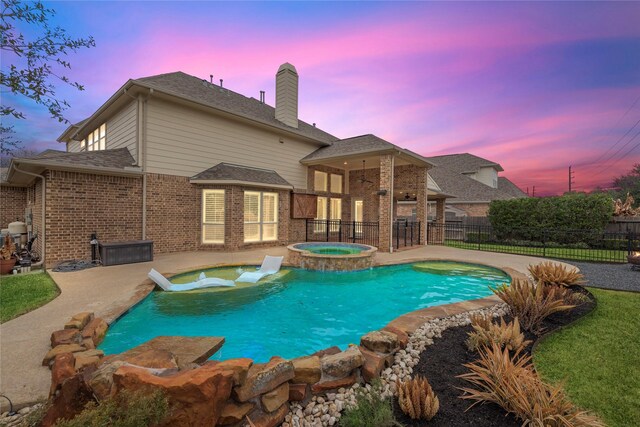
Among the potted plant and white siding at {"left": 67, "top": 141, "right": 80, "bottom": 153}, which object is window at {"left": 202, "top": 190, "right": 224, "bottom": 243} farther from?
white siding at {"left": 67, "top": 141, "right": 80, "bottom": 153}

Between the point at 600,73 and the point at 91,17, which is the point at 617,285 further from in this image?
the point at 91,17

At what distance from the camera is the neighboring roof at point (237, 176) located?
10859mm

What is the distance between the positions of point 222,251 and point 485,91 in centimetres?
1504

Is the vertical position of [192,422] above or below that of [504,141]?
below

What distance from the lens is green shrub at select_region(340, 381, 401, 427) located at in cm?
198

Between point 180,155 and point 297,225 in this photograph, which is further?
point 297,225

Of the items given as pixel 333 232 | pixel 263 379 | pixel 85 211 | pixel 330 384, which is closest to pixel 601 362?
pixel 330 384

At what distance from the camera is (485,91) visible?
13492 millimetres

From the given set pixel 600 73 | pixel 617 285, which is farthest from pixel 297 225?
pixel 600 73

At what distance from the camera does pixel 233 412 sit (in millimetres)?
2051

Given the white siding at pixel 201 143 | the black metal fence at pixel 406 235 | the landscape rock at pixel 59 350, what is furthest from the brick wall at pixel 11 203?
the black metal fence at pixel 406 235

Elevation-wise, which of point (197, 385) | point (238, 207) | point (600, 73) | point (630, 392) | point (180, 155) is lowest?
point (630, 392)

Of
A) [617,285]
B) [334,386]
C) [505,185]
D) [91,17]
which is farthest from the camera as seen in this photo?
[505,185]

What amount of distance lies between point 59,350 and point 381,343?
3481 millimetres
